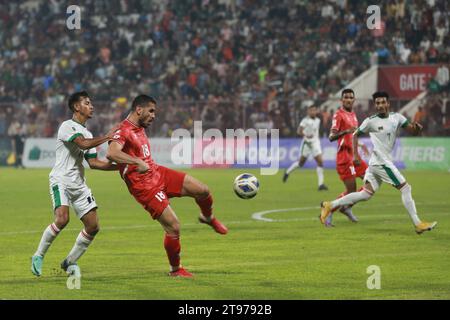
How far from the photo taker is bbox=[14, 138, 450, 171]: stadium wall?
36.6m

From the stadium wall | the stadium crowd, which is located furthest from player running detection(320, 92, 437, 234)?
the stadium crowd

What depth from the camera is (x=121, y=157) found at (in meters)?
11.7

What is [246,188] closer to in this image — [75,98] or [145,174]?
[145,174]

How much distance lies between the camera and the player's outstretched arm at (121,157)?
11492 mm

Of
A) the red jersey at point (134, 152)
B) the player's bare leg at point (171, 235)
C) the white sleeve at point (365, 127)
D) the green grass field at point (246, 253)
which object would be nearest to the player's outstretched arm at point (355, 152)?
the white sleeve at point (365, 127)

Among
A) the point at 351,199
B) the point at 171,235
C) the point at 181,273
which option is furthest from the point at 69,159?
the point at 351,199

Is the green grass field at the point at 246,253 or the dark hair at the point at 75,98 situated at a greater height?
the dark hair at the point at 75,98

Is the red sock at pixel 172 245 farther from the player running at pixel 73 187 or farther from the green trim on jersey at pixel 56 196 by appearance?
the green trim on jersey at pixel 56 196

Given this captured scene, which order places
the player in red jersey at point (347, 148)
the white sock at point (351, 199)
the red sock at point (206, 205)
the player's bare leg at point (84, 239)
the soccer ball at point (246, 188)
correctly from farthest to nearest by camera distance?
the player in red jersey at point (347, 148) → the white sock at point (351, 199) → the soccer ball at point (246, 188) → the red sock at point (206, 205) → the player's bare leg at point (84, 239)

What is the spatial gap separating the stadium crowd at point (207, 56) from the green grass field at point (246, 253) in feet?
51.6

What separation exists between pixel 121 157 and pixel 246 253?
355 cm

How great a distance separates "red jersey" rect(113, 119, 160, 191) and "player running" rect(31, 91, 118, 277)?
0.19 meters

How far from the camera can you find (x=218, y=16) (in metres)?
47.6
